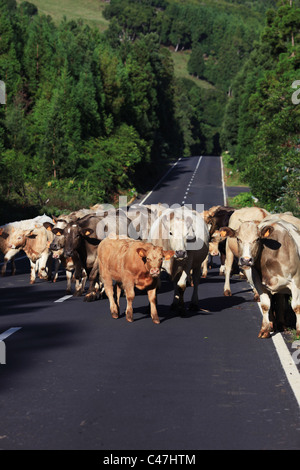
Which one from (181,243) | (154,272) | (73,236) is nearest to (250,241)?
(154,272)

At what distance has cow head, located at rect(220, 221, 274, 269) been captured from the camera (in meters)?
12.0

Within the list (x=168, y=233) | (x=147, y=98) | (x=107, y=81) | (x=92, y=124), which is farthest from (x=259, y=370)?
(x=147, y=98)

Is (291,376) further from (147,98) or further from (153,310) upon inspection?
(147,98)

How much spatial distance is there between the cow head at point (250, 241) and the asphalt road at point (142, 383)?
4.20 feet

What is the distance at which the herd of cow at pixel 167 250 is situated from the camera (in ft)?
40.1

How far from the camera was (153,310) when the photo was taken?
14094mm

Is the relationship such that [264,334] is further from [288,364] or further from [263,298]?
[288,364]

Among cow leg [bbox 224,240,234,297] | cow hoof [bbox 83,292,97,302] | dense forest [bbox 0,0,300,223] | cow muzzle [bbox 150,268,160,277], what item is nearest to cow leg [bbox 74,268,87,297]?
cow hoof [bbox 83,292,97,302]

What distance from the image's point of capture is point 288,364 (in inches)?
420

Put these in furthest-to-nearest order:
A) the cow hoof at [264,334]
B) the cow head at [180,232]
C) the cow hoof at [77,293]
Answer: the cow hoof at [77,293] → the cow head at [180,232] → the cow hoof at [264,334]

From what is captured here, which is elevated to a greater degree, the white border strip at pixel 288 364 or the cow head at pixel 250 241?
the cow head at pixel 250 241

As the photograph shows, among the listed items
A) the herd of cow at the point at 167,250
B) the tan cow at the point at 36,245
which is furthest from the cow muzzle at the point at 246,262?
the tan cow at the point at 36,245

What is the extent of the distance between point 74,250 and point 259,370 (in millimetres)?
8280

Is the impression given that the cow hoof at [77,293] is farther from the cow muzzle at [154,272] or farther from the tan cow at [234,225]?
the cow muzzle at [154,272]
